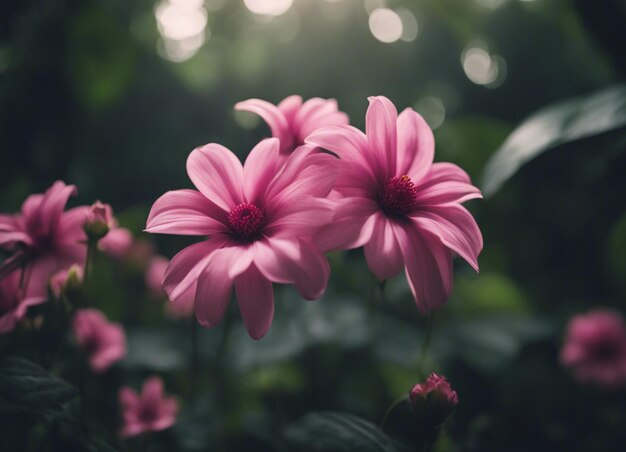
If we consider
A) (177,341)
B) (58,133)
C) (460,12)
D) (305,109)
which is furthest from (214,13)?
(305,109)

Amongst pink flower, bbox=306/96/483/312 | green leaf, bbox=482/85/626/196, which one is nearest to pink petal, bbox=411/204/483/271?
pink flower, bbox=306/96/483/312

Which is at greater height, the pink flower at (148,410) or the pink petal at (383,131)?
the pink petal at (383,131)

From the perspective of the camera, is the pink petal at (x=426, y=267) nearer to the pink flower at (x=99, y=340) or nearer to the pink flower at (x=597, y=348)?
the pink flower at (x=99, y=340)

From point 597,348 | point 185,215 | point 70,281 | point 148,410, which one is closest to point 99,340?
point 148,410

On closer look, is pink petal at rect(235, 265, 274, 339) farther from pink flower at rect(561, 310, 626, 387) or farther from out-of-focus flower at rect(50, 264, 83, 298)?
pink flower at rect(561, 310, 626, 387)

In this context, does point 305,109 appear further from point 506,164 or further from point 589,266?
point 589,266

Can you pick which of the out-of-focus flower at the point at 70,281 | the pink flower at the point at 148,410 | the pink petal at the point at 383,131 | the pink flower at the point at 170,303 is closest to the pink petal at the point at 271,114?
the pink petal at the point at 383,131
